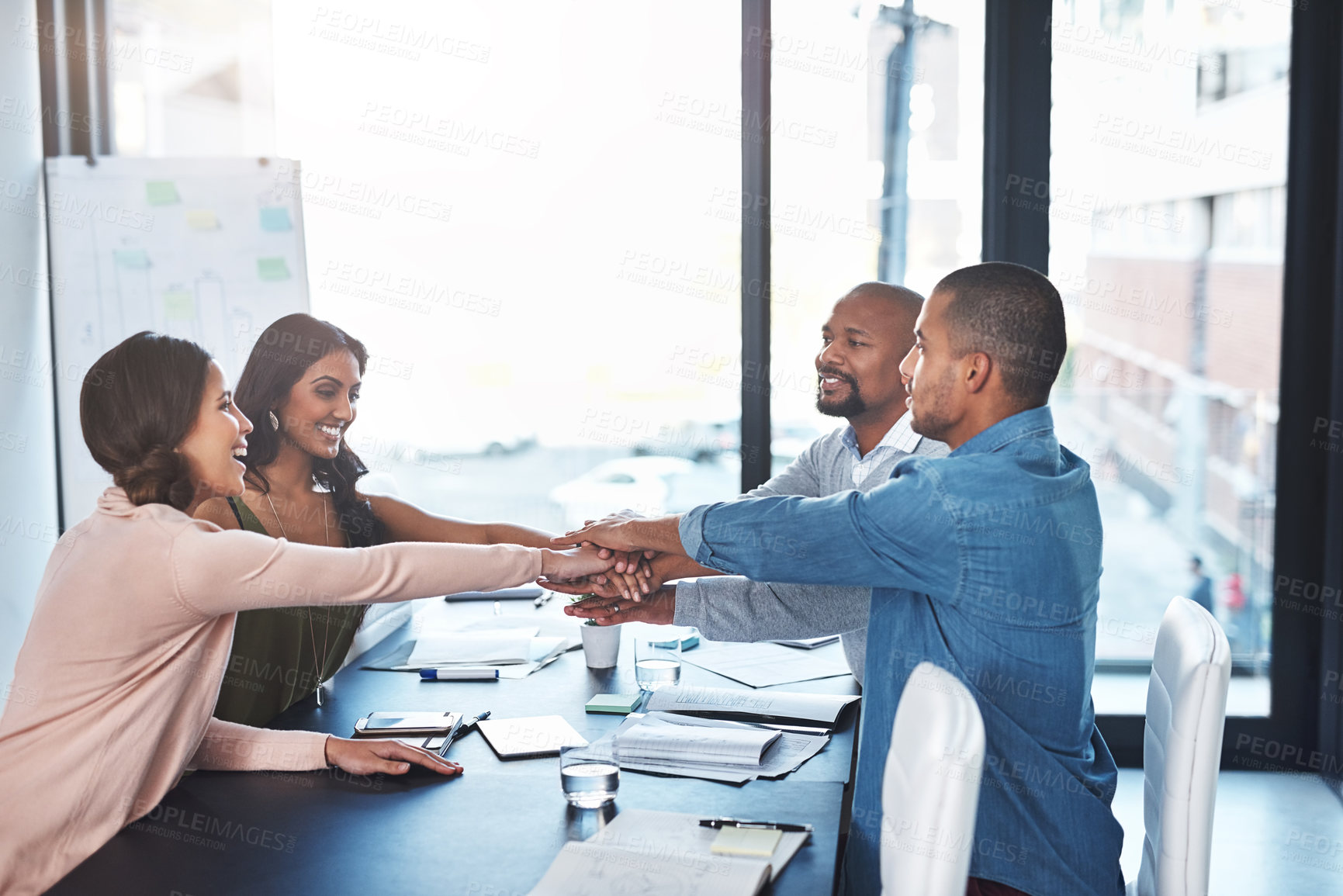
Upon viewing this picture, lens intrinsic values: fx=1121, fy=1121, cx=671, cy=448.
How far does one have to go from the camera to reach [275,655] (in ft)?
7.37

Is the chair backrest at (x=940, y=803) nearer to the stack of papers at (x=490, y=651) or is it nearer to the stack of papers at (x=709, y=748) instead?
the stack of papers at (x=709, y=748)

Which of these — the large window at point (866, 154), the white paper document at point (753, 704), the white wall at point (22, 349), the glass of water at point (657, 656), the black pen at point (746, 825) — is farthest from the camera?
the large window at point (866, 154)

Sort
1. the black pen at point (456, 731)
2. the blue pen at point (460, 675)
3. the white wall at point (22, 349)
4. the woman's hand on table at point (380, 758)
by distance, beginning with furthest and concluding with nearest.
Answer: the white wall at point (22, 349) < the blue pen at point (460, 675) < the black pen at point (456, 731) < the woman's hand on table at point (380, 758)

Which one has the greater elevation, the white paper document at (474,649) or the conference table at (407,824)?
the white paper document at (474,649)

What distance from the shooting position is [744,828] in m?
1.47

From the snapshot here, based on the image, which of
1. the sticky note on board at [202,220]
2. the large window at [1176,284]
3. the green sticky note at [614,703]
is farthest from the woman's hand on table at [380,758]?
the large window at [1176,284]

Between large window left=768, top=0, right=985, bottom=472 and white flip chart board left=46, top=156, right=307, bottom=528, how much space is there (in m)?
1.51

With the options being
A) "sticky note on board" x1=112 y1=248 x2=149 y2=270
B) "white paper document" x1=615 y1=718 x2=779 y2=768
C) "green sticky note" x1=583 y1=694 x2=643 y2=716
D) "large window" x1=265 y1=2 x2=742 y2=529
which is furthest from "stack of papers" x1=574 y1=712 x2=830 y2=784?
"sticky note on board" x1=112 y1=248 x2=149 y2=270

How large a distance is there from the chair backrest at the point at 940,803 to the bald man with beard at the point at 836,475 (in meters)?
0.92

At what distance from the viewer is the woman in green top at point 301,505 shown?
2.22 meters

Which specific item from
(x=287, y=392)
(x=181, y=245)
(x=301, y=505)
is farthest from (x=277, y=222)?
(x=301, y=505)

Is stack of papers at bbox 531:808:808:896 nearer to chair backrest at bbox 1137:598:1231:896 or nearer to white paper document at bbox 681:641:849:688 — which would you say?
chair backrest at bbox 1137:598:1231:896

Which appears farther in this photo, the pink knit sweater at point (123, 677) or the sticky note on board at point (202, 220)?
the sticky note on board at point (202, 220)

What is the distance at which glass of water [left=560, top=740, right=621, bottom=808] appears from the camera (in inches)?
61.4
